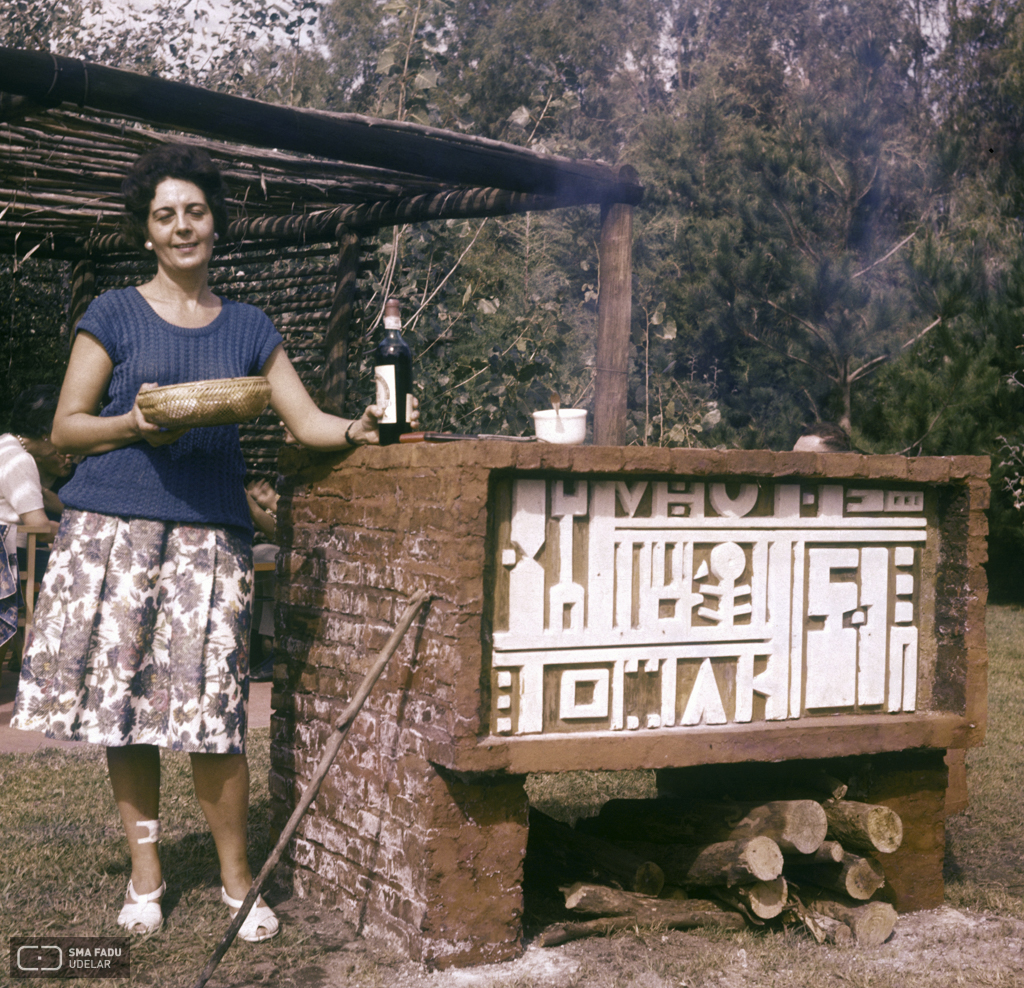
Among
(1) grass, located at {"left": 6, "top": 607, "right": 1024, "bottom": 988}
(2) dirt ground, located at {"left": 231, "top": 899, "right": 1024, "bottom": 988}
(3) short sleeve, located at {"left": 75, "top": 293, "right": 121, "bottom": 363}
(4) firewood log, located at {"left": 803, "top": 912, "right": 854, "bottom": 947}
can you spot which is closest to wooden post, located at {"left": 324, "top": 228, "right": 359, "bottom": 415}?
(1) grass, located at {"left": 6, "top": 607, "right": 1024, "bottom": 988}

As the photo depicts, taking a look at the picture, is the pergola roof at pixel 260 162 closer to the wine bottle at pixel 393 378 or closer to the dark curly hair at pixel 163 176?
the dark curly hair at pixel 163 176

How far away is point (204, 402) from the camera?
8.89 ft

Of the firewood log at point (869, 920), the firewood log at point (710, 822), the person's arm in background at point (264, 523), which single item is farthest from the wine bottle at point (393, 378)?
the firewood log at point (869, 920)

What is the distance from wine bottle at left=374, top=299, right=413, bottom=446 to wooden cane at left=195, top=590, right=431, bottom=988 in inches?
17.9

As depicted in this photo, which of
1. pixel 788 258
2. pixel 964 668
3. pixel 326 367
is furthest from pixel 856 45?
pixel 964 668

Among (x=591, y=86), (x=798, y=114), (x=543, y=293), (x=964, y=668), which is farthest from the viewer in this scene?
(x=591, y=86)

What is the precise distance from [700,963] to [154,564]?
168cm

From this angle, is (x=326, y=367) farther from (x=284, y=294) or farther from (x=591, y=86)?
(x=591, y=86)

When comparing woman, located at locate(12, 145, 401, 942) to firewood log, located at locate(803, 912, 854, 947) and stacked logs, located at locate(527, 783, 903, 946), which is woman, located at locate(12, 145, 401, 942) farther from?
firewood log, located at locate(803, 912, 854, 947)

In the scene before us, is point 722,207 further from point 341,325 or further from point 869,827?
point 869,827

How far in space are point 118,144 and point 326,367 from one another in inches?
66.9

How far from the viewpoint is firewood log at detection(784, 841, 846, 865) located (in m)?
3.15

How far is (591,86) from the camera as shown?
27.6 m

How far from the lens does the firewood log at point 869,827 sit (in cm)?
324
